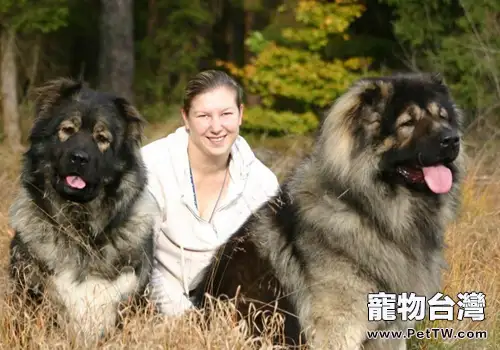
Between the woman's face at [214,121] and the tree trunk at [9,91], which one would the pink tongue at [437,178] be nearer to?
the woman's face at [214,121]

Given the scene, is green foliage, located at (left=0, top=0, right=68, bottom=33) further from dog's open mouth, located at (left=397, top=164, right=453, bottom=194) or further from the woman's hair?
dog's open mouth, located at (left=397, top=164, right=453, bottom=194)

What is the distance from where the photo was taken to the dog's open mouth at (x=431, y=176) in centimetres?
472

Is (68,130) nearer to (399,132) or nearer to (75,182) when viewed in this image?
(75,182)

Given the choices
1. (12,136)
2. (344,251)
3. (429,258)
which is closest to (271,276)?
(344,251)

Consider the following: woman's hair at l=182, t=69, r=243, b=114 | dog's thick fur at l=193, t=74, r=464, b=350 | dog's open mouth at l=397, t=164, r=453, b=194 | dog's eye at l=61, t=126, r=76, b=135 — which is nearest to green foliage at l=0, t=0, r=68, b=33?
woman's hair at l=182, t=69, r=243, b=114

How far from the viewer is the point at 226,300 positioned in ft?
16.6

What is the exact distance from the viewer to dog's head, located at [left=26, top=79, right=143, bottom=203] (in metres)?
5.00

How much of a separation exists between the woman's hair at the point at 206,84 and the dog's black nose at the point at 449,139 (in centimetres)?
172

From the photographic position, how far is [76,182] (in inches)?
201

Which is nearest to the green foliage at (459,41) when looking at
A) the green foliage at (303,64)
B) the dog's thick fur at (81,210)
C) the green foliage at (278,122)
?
the green foliage at (303,64)

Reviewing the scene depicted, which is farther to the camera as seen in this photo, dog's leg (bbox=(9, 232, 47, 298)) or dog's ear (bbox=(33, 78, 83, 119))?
dog's ear (bbox=(33, 78, 83, 119))

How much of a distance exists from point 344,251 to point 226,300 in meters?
0.79

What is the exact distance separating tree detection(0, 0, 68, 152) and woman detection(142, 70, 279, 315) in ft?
29.8

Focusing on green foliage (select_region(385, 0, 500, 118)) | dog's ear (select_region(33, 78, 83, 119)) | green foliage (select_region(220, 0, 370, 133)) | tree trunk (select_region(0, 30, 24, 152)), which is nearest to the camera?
dog's ear (select_region(33, 78, 83, 119))
